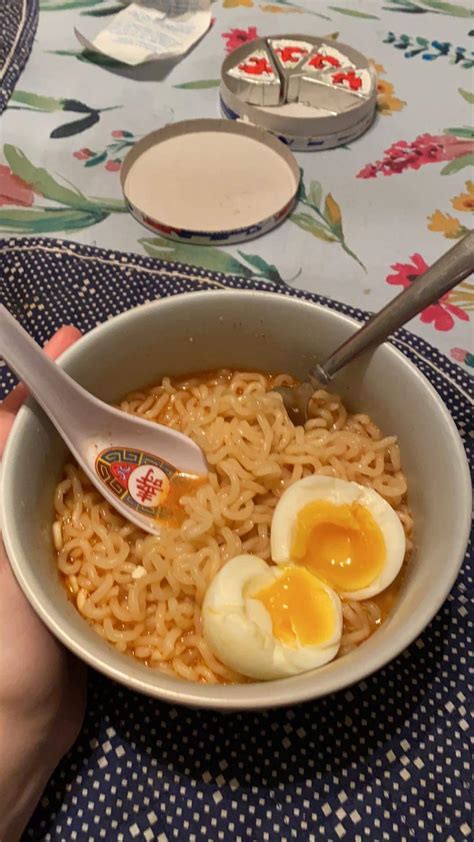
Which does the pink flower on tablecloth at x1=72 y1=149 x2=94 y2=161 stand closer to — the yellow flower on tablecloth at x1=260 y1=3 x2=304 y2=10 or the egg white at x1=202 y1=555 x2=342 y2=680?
the yellow flower on tablecloth at x1=260 y1=3 x2=304 y2=10

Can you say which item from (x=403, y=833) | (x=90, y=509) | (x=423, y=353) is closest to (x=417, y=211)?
(x=423, y=353)

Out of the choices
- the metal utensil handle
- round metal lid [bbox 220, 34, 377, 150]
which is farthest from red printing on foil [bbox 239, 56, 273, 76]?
the metal utensil handle

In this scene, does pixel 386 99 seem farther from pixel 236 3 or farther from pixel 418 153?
pixel 236 3

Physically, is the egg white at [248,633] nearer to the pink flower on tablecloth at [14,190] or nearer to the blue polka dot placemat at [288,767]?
the blue polka dot placemat at [288,767]

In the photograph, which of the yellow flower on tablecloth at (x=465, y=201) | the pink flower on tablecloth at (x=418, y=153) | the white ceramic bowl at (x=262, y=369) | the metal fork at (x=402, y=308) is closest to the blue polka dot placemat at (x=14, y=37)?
the pink flower on tablecloth at (x=418, y=153)

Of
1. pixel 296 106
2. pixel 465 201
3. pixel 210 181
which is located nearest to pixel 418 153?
pixel 465 201
